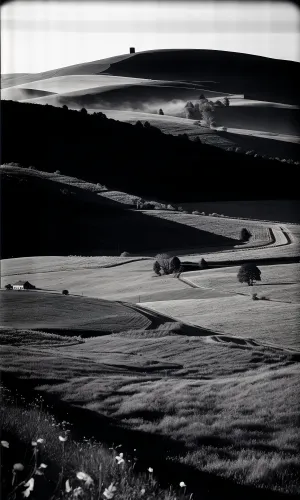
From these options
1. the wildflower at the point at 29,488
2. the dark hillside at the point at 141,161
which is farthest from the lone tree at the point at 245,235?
the wildflower at the point at 29,488

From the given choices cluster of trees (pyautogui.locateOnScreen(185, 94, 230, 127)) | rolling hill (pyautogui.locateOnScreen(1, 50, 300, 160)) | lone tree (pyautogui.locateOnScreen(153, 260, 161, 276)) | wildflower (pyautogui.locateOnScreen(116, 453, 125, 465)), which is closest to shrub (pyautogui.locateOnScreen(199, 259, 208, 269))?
lone tree (pyautogui.locateOnScreen(153, 260, 161, 276))

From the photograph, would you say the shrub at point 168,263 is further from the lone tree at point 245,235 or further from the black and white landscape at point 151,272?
the lone tree at point 245,235

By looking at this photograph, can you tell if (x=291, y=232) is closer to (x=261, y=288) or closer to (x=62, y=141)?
(x=261, y=288)

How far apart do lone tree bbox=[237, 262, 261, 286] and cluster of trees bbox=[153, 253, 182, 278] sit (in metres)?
0.33

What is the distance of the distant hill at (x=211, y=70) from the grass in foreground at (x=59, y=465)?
179cm

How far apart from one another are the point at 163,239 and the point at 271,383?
96 centimetres

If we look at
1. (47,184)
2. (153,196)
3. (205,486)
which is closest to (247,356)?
(205,486)

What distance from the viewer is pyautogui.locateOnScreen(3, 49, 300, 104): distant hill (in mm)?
3646

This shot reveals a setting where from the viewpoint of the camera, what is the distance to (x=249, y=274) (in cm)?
360

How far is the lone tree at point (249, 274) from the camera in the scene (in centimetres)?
360

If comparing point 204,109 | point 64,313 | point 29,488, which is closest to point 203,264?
point 64,313

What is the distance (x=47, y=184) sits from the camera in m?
3.69

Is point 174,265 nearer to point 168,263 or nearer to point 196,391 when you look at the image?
point 168,263

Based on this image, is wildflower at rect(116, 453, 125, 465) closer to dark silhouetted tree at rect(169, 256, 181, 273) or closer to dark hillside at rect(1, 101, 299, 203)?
dark silhouetted tree at rect(169, 256, 181, 273)
